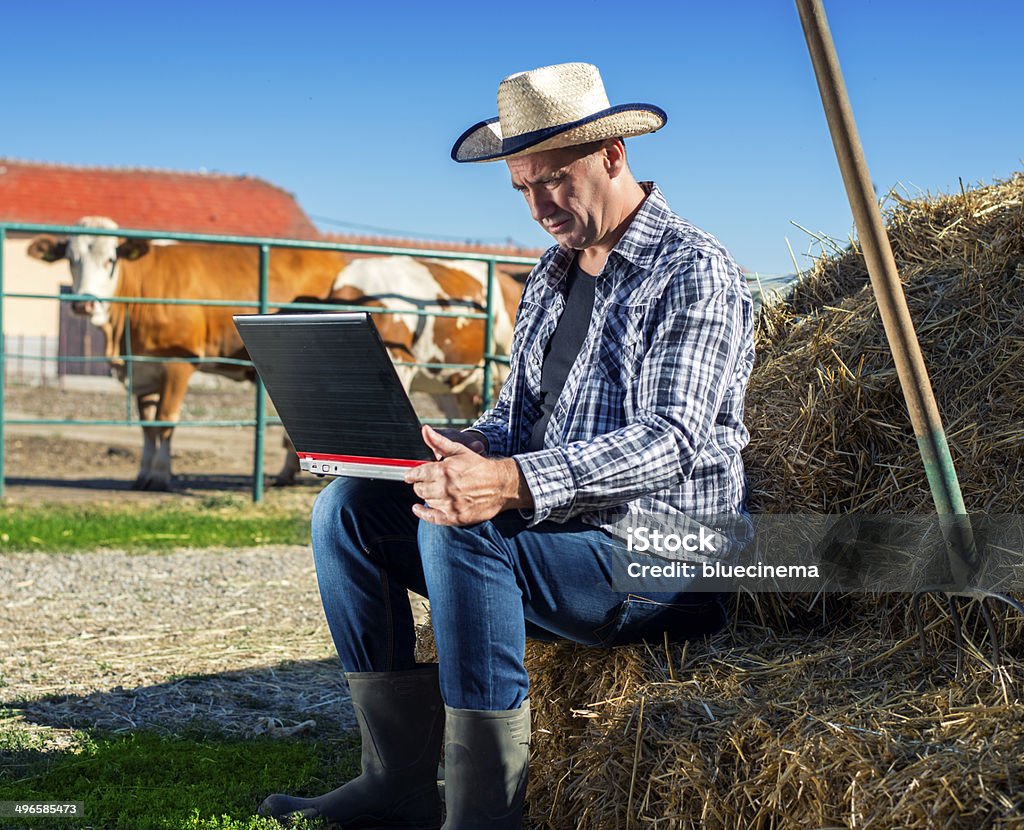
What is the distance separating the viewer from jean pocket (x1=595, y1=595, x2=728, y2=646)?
2.07 metres

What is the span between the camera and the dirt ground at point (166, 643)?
3156mm

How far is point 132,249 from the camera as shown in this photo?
8312 mm

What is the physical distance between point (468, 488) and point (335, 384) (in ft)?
1.19

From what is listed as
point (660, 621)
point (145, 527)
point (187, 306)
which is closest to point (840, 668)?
point (660, 621)

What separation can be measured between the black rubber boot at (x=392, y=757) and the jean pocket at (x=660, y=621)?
39 centimetres

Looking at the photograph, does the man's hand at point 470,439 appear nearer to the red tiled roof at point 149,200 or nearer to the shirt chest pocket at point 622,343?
the shirt chest pocket at point 622,343

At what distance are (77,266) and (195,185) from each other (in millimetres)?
21308

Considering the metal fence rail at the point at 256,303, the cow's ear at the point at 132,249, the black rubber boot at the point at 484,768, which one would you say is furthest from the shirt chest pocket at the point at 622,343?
the cow's ear at the point at 132,249

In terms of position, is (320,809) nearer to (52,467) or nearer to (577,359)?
(577,359)

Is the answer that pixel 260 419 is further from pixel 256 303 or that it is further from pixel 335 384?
pixel 335 384

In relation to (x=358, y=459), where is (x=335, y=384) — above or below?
above

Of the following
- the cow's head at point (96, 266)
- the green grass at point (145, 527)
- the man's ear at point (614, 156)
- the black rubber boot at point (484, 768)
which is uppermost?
the cow's head at point (96, 266)

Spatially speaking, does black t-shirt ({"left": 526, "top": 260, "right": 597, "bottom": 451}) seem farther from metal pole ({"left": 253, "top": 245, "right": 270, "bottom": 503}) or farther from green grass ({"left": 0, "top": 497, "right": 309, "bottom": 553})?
metal pole ({"left": 253, "top": 245, "right": 270, "bottom": 503})

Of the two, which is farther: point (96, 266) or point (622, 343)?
point (96, 266)
